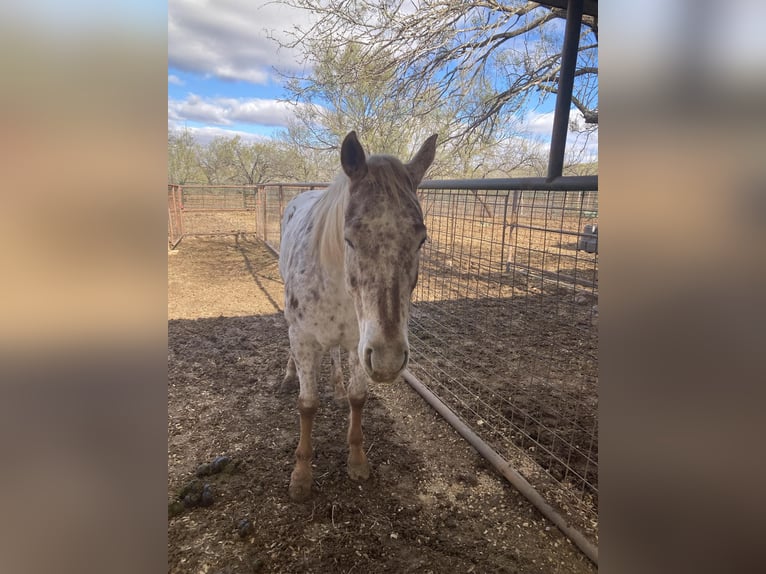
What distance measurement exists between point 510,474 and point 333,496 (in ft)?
3.64

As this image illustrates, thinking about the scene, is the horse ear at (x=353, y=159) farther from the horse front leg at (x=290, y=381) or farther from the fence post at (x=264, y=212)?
the fence post at (x=264, y=212)

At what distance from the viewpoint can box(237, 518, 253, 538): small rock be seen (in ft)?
6.59

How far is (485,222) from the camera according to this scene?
365 centimetres

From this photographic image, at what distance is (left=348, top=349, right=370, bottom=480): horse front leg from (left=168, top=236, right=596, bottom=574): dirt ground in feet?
0.25

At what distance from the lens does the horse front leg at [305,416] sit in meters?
2.30

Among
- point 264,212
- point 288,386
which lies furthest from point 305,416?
point 264,212

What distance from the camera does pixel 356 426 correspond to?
2516 millimetres

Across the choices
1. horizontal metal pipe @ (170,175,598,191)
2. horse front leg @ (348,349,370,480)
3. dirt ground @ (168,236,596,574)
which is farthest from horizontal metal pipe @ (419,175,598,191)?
dirt ground @ (168,236,596,574)

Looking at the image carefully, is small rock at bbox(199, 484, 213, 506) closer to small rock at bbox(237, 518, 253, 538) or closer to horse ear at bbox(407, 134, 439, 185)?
small rock at bbox(237, 518, 253, 538)

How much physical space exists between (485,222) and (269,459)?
8.84 feet

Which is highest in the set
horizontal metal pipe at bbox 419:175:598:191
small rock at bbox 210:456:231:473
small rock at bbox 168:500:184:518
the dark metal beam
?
the dark metal beam
